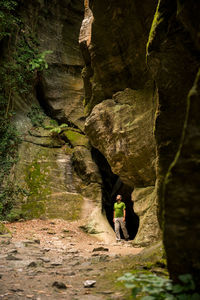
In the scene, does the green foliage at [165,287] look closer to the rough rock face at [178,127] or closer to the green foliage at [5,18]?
the rough rock face at [178,127]

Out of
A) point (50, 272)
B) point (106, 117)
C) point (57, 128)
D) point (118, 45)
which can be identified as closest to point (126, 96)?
point (106, 117)

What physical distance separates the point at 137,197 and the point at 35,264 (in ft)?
18.3

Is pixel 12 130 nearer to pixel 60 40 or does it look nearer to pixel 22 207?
pixel 22 207

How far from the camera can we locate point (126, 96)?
33.0 ft

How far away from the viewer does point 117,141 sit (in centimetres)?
988

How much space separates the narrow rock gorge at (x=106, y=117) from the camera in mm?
2213

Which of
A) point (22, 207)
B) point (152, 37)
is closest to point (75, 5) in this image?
point (22, 207)

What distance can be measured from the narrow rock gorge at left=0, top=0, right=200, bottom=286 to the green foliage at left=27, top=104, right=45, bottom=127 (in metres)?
0.07

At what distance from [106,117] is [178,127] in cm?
713

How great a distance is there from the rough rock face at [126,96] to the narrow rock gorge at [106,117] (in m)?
0.04

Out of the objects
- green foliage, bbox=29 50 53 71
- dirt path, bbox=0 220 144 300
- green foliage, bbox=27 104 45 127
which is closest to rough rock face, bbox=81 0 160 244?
dirt path, bbox=0 220 144 300

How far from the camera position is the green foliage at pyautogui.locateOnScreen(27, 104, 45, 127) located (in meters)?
14.9

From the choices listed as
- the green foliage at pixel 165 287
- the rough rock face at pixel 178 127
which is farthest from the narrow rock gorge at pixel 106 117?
the green foliage at pixel 165 287

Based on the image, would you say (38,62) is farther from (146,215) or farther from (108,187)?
(146,215)
